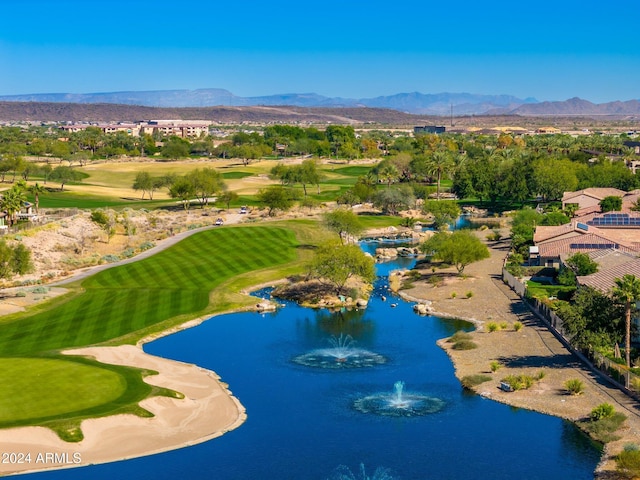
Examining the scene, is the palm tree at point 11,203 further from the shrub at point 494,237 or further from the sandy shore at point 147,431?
the shrub at point 494,237

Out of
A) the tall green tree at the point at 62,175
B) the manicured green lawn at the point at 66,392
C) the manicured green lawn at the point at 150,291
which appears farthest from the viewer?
the tall green tree at the point at 62,175

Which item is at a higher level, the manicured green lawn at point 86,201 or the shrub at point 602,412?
the manicured green lawn at point 86,201

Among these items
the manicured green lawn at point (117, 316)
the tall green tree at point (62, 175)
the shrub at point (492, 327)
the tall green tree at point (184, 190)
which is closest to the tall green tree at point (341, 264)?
the manicured green lawn at point (117, 316)

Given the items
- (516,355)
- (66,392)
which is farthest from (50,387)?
(516,355)

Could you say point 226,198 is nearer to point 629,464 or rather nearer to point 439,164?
point 439,164

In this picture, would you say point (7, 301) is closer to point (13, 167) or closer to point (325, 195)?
point (325, 195)

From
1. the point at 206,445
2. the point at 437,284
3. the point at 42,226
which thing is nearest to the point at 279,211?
the point at 42,226

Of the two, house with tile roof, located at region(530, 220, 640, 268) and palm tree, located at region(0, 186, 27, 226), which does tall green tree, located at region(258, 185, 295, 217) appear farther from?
house with tile roof, located at region(530, 220, 640, 268)
